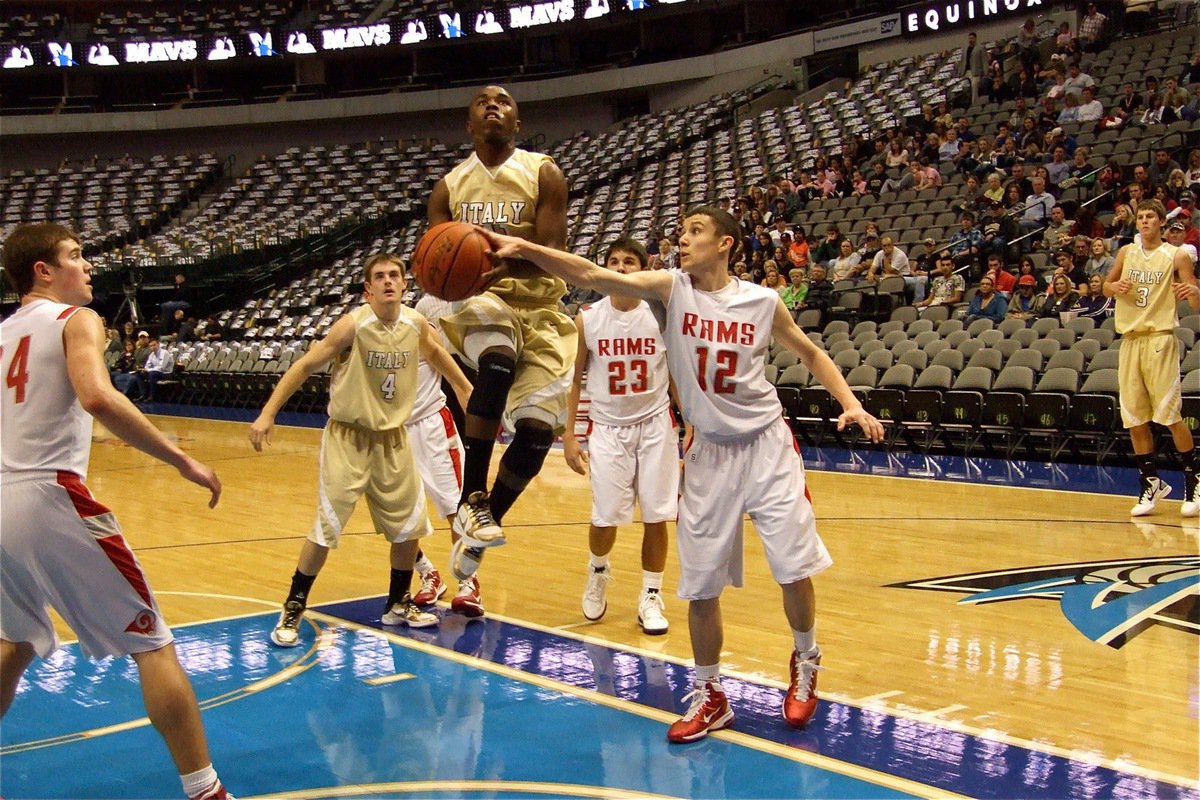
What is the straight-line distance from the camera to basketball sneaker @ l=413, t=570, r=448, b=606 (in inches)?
228

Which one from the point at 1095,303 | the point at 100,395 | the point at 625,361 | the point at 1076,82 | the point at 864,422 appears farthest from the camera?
the point at 1076,82

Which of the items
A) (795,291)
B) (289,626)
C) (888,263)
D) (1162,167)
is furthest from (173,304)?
(289,626)

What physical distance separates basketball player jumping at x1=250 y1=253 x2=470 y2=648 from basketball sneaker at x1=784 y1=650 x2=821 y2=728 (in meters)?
2.02

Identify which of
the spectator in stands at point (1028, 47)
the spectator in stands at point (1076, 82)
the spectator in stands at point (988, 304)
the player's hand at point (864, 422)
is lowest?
the player's hand at point (864, 422)

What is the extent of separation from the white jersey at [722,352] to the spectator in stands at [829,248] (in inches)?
380

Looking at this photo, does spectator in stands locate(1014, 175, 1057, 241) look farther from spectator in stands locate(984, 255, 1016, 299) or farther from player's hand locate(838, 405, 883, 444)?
player's hand locate(838, 405, 883, 444)

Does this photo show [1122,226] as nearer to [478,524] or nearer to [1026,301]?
[1026,301]

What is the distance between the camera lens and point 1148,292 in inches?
291

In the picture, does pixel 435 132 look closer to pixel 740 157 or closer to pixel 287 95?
pixel 287 95

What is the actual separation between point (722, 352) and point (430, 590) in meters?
2.58

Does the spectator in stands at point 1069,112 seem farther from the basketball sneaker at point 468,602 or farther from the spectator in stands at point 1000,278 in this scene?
the basketball sneaker at point 468,602

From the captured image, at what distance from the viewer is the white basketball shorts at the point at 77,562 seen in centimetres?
299

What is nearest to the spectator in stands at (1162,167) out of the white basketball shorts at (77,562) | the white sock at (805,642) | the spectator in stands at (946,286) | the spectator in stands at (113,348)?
the spectator in stands at (946,286)

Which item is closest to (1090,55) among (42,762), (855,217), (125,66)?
(855,217)
